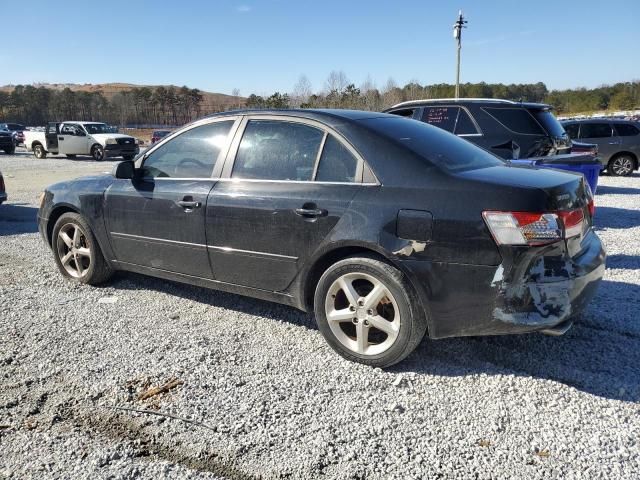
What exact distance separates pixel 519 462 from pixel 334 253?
5.21 feet

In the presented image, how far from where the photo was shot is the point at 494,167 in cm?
337

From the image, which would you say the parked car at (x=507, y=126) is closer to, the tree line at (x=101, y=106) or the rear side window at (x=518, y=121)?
the rear side window at (x=518, y=121)

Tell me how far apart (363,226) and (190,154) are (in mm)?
1776

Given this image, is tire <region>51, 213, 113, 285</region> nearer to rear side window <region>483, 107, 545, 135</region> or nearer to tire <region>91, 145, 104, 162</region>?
rear side window <region>483, 107, 545, 135</region>

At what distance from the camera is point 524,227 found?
2.69 metres

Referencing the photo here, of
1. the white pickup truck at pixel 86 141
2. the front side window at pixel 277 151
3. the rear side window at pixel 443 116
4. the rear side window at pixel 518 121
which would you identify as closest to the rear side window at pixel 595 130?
the rear side window at pixel 518 121

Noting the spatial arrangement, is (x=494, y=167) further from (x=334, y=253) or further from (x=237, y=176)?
(x=237, y=176)

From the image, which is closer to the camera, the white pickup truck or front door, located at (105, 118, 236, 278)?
front door, located at (105, 118, 236, 278)

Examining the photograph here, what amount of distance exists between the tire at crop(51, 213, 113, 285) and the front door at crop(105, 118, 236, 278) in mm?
359

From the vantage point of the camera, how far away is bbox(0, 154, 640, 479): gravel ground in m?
2.29

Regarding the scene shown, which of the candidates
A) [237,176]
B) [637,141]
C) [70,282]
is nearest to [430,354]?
[237,176]

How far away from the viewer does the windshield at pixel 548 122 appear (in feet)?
25.6

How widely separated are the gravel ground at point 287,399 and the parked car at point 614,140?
41.1ft

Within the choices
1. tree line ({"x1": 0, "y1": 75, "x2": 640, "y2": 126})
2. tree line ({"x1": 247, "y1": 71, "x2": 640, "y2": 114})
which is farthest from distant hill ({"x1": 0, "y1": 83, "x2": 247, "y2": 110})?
tree line ({"x1": 247, "y1": 71, "x2": 640, "y2": 114})
